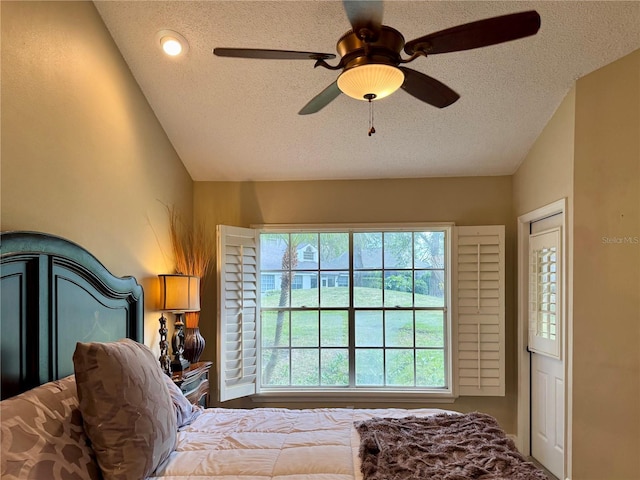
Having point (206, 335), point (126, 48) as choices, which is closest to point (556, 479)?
point (206, 335)

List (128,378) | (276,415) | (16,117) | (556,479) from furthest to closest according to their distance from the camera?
1. (556,479)
2. (276,415)
3. (16,117)
4. (128,378)

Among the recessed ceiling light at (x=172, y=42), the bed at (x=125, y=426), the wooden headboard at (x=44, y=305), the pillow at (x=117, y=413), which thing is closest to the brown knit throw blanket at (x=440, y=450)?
the bed at (x=125, y=426)

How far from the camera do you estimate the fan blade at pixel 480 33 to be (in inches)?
56.4

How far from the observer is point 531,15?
4.62 ft

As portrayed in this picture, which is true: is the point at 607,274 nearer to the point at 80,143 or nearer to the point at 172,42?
the point at 172,42

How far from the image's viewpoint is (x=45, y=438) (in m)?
1.32

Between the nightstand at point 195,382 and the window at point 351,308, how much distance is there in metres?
0.55

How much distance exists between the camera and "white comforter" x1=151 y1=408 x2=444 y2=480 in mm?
1602

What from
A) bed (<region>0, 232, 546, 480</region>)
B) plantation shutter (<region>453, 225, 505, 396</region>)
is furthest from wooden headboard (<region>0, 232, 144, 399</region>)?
plantation shutter (<region>453, 225, 505, 396</region>)

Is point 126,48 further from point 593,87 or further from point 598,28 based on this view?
point 593,87

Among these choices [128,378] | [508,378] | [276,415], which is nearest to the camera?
[128,378]

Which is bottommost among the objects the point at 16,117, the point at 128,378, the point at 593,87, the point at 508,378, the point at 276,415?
the point at 508,378

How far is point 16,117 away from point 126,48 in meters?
1.06

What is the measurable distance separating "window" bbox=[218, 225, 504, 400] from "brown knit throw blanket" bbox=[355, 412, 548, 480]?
1.63 meters
